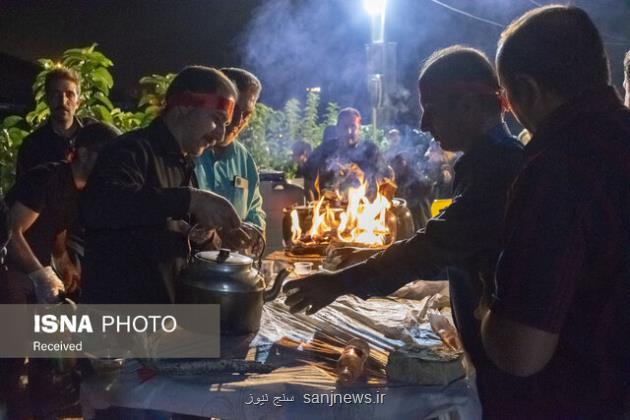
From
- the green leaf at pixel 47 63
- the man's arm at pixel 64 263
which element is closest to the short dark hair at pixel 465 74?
the man's arm at pixel 64 263

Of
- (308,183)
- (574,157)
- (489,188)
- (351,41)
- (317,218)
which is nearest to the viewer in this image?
(574,157)

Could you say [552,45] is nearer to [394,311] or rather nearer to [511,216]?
[511,216]

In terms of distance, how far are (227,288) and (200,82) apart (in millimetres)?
1043

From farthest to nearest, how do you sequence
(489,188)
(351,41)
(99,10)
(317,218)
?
(351,41) → (99,10) → (317,218) → (489,188)

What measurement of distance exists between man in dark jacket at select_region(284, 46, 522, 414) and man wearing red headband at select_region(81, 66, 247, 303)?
23.3 inches

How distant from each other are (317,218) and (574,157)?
357 cm

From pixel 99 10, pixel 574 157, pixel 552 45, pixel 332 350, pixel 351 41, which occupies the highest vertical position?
pixel 351 41

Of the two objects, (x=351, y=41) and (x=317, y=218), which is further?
(x=351, y=41)

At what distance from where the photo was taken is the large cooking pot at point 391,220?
476cm

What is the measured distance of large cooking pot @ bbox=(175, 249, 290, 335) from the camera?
90.6 inches

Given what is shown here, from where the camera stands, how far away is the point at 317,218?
16.0 feet

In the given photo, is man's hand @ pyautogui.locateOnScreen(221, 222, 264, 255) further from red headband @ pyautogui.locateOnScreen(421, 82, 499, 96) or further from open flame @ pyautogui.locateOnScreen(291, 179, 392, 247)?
open flame @ pyautogui.locateOnScreen(291, 179, 392, 247)

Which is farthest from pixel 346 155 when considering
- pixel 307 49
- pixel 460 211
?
pixel 307 49

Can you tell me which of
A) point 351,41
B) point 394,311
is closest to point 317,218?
point 394,311
